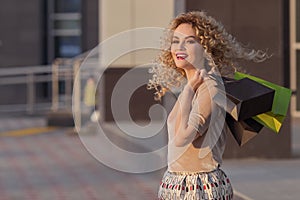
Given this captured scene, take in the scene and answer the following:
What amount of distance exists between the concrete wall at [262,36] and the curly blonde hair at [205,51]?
6.05 meters

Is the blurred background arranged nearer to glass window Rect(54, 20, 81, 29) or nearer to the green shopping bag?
glass window Rect(54, 20, 81, 29)

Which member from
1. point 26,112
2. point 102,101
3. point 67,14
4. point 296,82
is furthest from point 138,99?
point 67,14

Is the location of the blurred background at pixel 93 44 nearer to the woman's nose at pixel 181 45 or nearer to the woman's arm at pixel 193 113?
the woman's nose at pixel 181 45

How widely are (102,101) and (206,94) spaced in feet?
37.8

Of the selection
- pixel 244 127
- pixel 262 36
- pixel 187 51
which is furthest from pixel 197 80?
pixel 262 36

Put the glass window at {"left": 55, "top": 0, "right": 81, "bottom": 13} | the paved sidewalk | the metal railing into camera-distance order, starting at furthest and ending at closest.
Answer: the glass window at {"left": 55, "top": 0, "right": 81, "bottom": 13}, the metal railing, the paved sidewalk

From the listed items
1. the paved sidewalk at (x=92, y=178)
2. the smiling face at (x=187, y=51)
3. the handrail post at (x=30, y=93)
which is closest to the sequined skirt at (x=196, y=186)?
the smiling face at (x=187, y=51)

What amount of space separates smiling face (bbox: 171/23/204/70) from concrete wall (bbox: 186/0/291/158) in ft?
20.5

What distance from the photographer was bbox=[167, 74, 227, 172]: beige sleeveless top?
11.8 feet

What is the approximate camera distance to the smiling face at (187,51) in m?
3.66

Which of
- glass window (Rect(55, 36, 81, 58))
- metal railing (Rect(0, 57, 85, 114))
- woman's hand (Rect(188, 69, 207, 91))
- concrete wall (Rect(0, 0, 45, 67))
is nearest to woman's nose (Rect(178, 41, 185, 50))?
woman's hand (Rect(188, 69, 207, 91))

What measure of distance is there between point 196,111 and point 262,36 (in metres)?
6.62

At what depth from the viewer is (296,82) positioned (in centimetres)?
1592

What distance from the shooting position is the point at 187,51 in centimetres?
366
